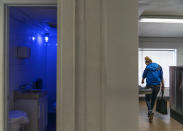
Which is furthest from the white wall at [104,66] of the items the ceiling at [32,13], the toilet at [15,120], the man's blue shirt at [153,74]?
the man's blue shirt at [153,74]

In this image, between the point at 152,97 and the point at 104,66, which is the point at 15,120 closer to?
the point at 104,66

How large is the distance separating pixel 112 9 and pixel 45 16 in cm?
321

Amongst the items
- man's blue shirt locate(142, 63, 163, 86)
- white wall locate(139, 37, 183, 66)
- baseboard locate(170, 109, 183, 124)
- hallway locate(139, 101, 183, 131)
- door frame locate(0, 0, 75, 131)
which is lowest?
hallway locate(139, 101, 183, 131)

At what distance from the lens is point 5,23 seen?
66.5 inches

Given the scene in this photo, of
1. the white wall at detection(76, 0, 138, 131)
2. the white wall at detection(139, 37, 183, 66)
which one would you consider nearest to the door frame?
the white wall at detection(76, 0, 138, 131)

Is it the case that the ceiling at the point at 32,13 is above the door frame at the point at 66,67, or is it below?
above

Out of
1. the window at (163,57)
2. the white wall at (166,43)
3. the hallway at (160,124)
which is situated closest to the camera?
the hallway at (160,124)

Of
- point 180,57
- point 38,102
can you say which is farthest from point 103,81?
point 180,57

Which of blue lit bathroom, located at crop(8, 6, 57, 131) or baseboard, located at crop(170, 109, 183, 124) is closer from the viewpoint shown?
blue lit bathroom, located at crop(8, 6, 57, 131)

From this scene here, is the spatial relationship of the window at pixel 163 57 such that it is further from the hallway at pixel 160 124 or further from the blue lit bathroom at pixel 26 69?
the blue lit bathroom at pixel 26 69

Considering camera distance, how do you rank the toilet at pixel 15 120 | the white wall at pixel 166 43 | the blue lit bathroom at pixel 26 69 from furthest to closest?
the white wall at pixel 166 43 → the blue lit bathroom at pixel 26 69 → the toilet at pixel 15 120

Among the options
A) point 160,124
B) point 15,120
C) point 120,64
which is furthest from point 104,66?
point 160,124

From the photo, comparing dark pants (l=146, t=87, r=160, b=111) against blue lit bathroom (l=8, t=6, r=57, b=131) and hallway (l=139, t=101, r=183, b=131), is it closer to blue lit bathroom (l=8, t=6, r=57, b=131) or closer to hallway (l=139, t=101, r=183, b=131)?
hallway (l=139, t=101, r=183, b=131)

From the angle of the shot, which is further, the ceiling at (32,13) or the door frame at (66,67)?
the ceiling at (32,13)
